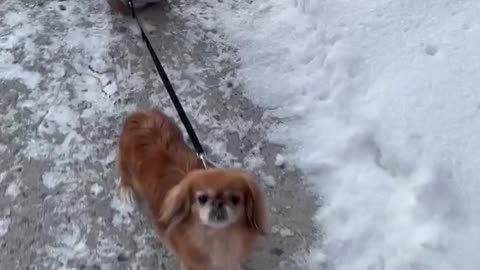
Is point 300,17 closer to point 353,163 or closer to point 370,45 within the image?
point 370,45

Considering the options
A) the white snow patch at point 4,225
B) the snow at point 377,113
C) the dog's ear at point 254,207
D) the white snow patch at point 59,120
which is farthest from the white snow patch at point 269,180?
the white snow patch at point 4,225

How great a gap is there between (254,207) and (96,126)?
128 centimetres

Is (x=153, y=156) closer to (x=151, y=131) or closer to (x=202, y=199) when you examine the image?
(x=151, y=131)

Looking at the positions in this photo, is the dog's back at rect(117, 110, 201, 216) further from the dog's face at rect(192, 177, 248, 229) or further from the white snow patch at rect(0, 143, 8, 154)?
the white snow patch at rect(0, 143, 8, 154)

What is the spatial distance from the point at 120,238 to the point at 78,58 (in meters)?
1.25

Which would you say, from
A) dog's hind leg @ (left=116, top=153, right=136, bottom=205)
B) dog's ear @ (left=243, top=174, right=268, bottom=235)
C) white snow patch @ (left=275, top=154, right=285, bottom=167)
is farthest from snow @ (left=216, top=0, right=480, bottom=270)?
dog's hind leg @ (left=116, top=153, right=136, bottom=205)

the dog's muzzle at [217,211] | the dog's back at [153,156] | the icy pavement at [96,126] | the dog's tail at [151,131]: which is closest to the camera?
the dog's muzzle at [217,211]

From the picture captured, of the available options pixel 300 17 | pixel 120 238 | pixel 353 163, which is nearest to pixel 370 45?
pixel 300 17

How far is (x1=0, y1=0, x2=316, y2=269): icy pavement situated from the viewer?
124 inches

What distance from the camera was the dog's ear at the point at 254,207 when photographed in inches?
103

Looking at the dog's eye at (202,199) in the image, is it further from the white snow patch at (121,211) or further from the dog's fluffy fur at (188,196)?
the white snow patch at (121,211)

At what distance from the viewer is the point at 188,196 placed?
2613mm

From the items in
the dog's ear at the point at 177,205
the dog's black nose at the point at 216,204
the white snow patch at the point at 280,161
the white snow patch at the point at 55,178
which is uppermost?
the dog's black nose at the point at 216,204

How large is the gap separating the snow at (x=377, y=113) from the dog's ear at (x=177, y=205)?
671mm
